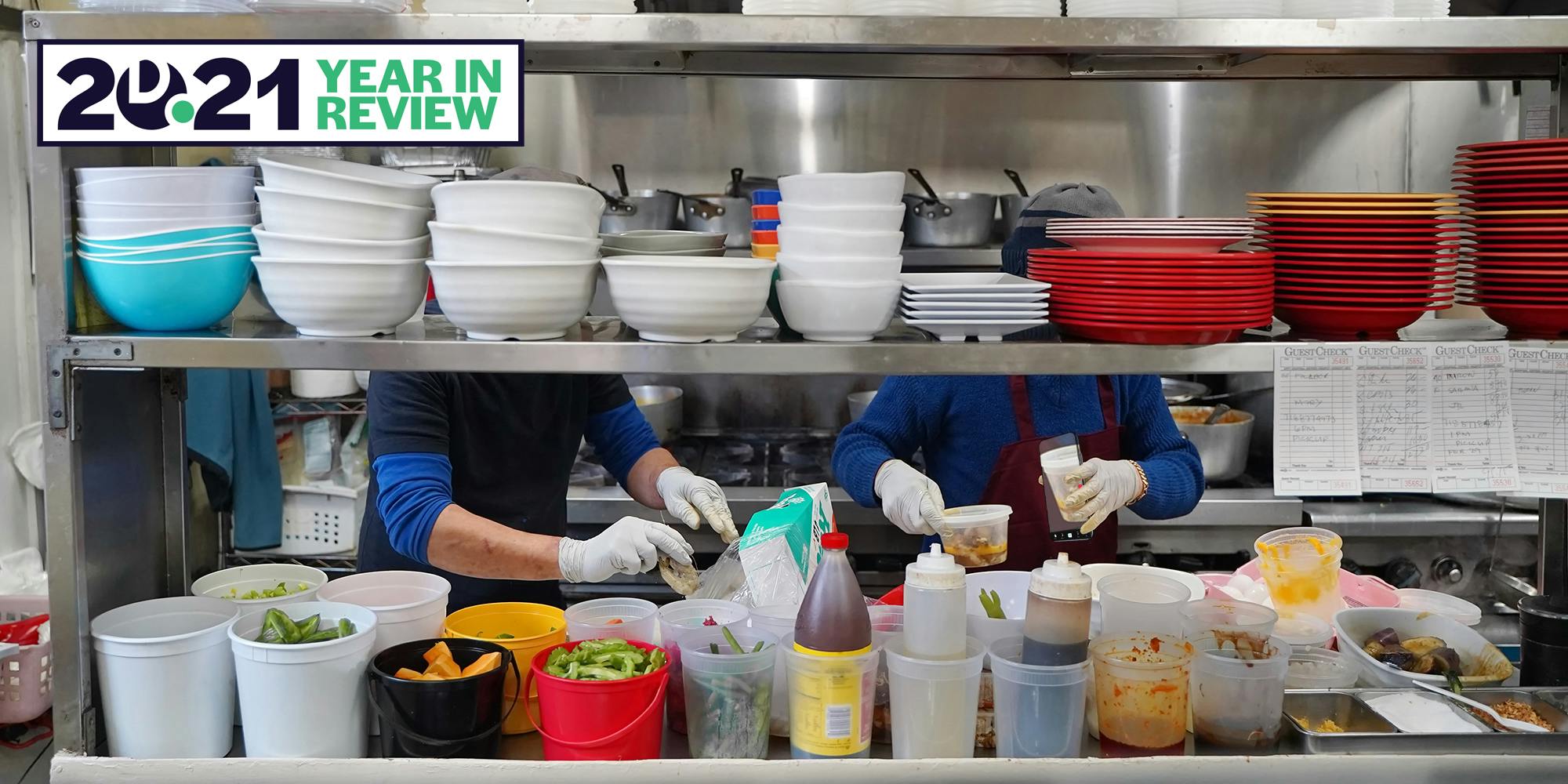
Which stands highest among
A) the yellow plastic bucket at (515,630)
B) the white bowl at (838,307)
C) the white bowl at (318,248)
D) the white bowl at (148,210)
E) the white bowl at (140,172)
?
the white bowl at (140,172)

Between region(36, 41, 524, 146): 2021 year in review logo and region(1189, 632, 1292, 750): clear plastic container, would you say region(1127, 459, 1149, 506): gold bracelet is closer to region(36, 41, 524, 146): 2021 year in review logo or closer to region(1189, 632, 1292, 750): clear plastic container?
region(1189, 632, 1292, 750): clear plastic container

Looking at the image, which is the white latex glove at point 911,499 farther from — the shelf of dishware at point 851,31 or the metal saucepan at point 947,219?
the metal saucepan at point 947,219

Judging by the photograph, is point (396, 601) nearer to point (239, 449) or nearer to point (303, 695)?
point (303, 695)

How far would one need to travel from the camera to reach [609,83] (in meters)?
4.55

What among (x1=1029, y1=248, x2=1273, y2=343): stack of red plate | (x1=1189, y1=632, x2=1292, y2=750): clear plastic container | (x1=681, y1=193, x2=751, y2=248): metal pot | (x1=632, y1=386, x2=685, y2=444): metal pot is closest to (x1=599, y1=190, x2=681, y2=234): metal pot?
(x1=681, y1=193, x2=751, y2=248): metal pot

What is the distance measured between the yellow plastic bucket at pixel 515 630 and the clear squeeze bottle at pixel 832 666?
0.43 metres

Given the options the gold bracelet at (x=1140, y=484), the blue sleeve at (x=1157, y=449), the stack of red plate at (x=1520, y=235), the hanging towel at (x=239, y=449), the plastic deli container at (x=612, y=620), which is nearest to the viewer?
the stack of red plate at (x=1520, y=235)

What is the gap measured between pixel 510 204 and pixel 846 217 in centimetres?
50

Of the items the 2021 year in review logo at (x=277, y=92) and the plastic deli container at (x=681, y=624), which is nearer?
the 2021 year in review logo at (x=277, y=92)

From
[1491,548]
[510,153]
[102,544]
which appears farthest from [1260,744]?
[510,153]

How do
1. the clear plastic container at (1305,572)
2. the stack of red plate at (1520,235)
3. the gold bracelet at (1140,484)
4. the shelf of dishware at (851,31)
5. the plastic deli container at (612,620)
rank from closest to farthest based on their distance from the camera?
1. the shelf of dishware at (851,31)
2. the stack of red plate at (1520,235)
3. the plastic deli container at (612,620)
4. the clear plastic container at (1305,572)
5. the gold bracelet at (1140,484)

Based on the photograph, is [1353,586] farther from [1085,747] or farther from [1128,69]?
[1128,69]

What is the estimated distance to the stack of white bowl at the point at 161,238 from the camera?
A: 5.69ft

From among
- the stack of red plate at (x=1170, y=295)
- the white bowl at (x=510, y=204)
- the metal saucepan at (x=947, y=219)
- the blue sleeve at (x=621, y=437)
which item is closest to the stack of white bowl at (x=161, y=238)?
the white bowl at (x=510, y=204)
